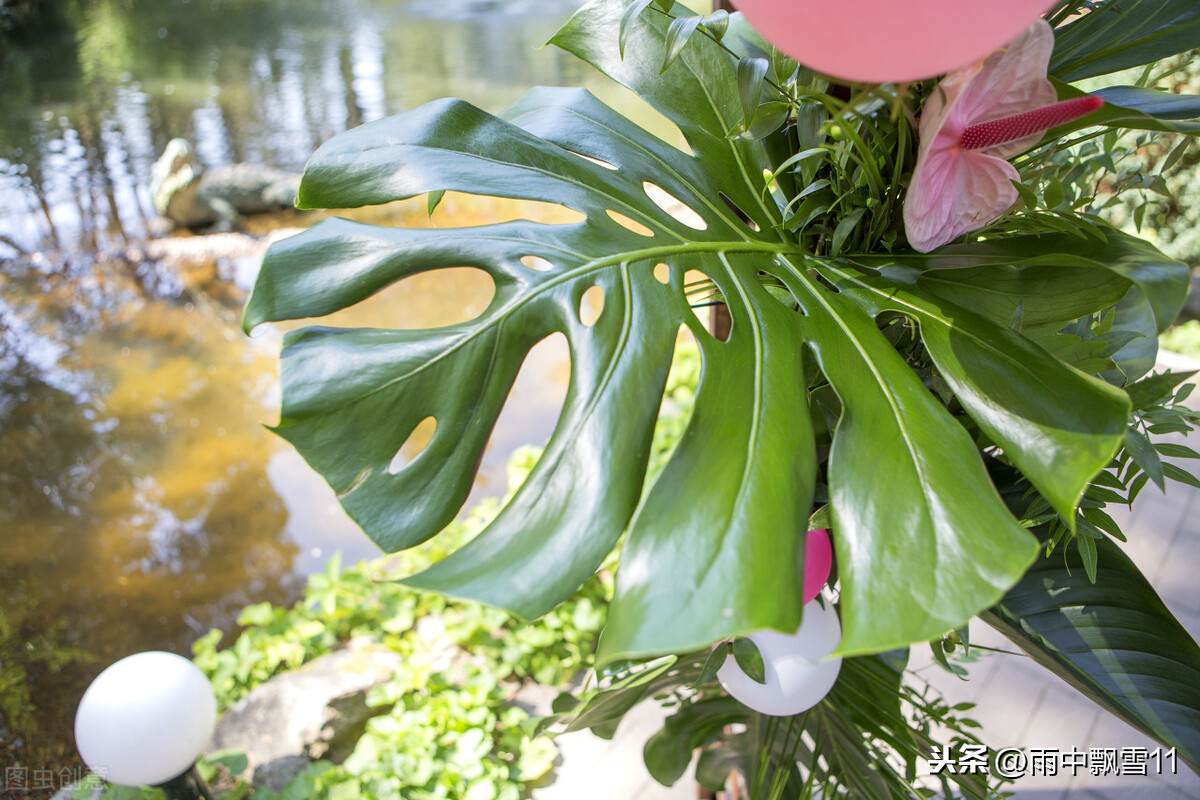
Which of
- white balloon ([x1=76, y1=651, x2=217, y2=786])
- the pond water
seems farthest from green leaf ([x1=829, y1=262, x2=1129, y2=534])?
white balloon ([x1=76, y1=651, x2=217, y2=786])

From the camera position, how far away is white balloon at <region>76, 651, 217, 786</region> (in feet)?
4.29

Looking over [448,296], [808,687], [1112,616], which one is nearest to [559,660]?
[808,687]

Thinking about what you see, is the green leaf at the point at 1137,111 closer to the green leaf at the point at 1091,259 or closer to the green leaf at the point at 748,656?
the green leaf at the point at 1091,259

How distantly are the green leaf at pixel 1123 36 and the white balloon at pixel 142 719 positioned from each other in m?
1.59

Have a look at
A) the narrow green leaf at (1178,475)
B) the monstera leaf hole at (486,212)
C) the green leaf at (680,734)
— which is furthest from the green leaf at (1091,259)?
the monstera leaf hole at (486,212)

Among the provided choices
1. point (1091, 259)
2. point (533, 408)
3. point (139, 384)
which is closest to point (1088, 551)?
point (1091, 259)

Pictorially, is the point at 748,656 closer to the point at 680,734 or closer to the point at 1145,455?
the point at 1145,455

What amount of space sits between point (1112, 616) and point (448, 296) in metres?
4.57

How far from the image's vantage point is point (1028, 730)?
6.13 ft

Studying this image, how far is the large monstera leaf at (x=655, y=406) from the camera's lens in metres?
0.45

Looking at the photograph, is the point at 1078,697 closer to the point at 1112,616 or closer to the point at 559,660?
the point at 559,660

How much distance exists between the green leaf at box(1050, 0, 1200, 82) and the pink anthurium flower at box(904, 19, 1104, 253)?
135 millimetres

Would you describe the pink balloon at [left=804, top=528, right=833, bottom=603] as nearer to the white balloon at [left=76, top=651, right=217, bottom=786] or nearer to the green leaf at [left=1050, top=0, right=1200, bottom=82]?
the green leaf at [left=1050, top=0, right=1200, bottom=82]

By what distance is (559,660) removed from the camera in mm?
2072
